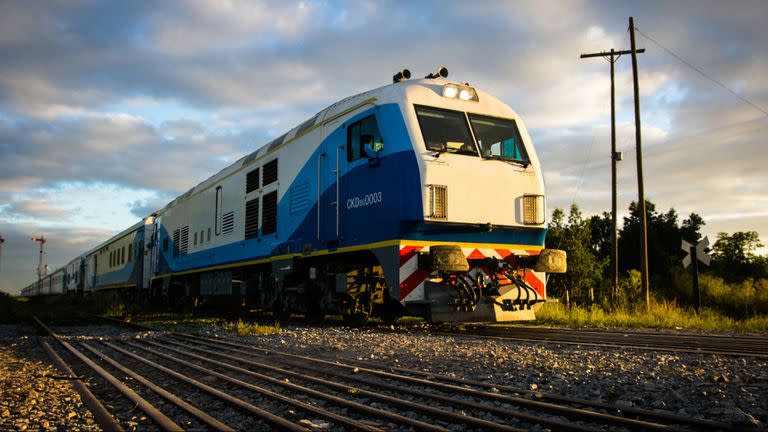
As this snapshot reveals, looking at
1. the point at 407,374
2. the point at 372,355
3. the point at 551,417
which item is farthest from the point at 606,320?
the point at 551,417

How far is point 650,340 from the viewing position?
25.5 ft

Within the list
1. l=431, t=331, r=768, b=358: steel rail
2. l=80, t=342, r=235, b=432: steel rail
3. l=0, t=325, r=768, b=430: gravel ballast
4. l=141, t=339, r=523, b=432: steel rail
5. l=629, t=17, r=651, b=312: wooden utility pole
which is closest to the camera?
l=141, t=339, r=523, b=432: steel rail

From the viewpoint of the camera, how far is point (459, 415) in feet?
12.1

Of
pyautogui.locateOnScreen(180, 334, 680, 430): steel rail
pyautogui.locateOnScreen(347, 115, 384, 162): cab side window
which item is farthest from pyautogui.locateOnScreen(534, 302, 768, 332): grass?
pyautogui.locateOnScreen(180, 334, 680, 430): steel rail

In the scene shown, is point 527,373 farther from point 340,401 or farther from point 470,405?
point 340,401

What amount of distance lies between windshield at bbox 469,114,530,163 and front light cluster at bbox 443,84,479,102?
1.06 ft

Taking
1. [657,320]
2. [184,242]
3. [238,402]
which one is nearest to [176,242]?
[184,242]

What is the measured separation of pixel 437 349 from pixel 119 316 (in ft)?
44.1

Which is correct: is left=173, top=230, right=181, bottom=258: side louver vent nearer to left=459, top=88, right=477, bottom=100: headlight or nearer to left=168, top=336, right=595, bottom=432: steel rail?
left=459, top=88, right=477, bottom=100: headlight

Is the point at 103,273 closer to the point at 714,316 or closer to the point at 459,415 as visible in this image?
the point at 714,316

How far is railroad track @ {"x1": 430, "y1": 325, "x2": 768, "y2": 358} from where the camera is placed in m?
6.41

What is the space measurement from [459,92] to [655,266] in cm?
3898

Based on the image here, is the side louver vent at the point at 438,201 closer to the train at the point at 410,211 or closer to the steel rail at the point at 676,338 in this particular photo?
the train at the point at 410,211

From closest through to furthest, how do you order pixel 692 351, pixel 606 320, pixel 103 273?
1. pixel 692 351
2. pixel 606 320
3. pixel 103 273
